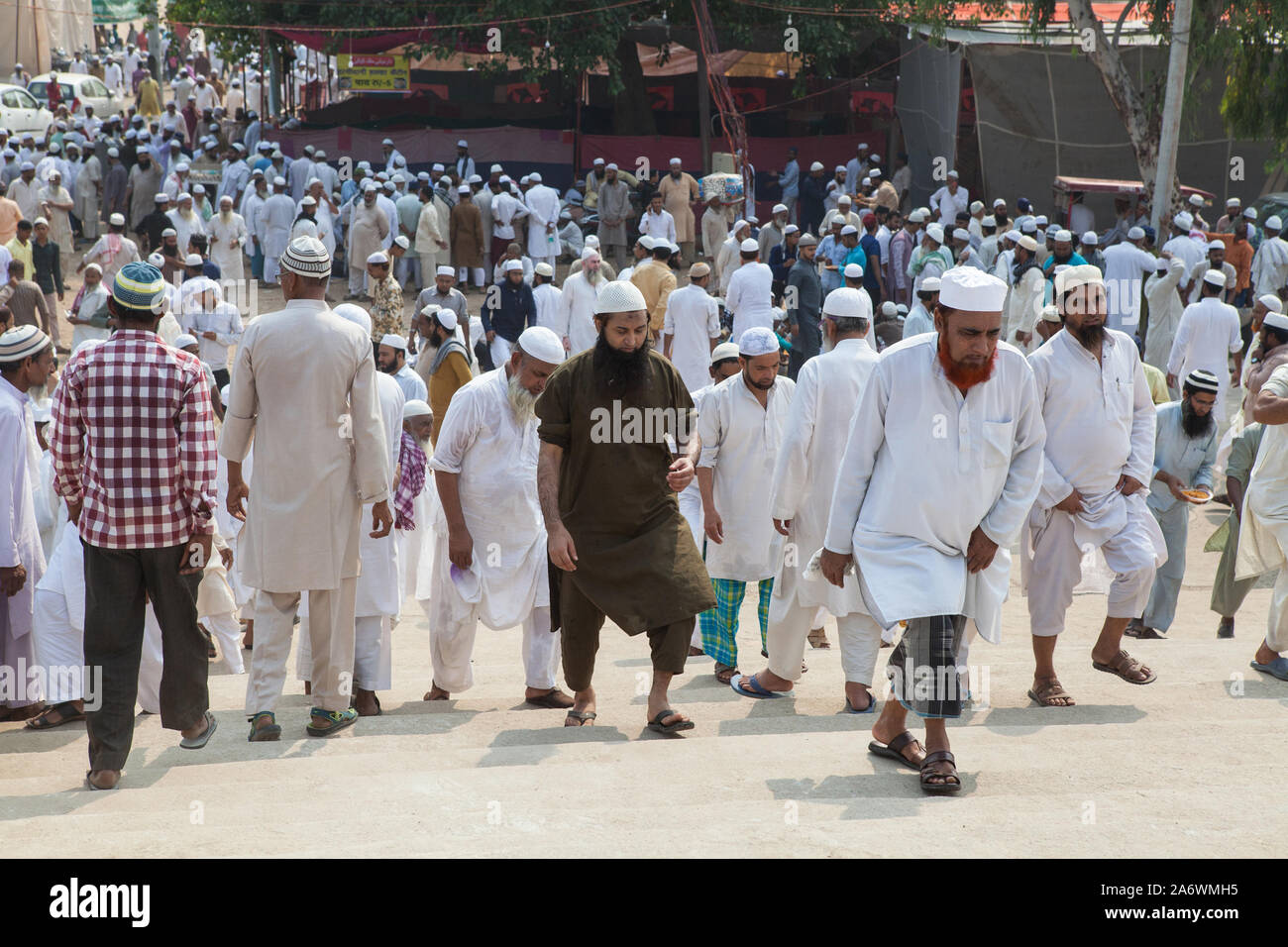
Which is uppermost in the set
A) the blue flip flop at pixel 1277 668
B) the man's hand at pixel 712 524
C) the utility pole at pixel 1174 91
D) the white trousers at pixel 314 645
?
the utility pole at pixel 1174 91

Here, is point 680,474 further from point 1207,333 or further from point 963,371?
point 1207,333

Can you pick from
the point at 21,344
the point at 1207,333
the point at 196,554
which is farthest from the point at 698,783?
the point at 1207,333

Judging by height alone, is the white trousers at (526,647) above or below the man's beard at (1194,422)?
below

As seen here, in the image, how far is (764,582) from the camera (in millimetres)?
6613

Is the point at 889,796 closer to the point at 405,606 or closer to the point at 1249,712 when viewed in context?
the point at 1249,712

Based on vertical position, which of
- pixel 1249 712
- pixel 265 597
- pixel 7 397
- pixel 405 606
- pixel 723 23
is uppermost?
pixel 723 23

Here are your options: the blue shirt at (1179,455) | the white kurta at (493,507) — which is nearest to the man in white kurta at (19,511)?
the white kurta at (493,507)

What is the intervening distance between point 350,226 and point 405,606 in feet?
34.4

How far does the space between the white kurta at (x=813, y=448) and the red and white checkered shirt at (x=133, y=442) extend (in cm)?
240

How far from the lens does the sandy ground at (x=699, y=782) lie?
139 inches

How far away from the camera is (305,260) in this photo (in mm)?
4777

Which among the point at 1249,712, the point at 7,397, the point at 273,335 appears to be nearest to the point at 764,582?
the point at 1249,712

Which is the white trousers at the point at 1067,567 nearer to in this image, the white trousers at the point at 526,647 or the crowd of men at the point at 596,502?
the crowd of men at the point at 596,502

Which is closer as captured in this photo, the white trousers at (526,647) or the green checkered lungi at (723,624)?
the white trousers at (526,647)
